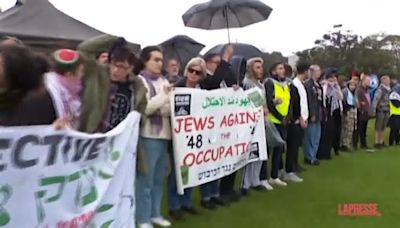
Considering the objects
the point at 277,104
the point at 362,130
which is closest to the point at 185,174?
the point at 277,104

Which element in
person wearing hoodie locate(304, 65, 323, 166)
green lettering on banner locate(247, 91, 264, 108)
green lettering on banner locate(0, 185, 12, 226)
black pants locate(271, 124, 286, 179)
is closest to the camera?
green lettering on banner locate(0, 185, 12, 226)

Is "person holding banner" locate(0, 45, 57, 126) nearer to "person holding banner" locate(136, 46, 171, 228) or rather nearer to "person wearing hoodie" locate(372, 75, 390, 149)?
"person holding banner" locate(136, 46, 171, 228)

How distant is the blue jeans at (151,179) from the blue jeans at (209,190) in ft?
3.60

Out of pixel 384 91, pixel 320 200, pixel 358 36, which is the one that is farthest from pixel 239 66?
pixel 358 36

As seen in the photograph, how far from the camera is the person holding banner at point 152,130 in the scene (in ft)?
17.8

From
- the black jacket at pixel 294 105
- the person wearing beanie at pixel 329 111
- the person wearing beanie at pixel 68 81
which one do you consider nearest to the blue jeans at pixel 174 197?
the person wearing beanie at pixel 68 81

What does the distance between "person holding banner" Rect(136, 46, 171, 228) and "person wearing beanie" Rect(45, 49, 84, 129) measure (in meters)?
1.38

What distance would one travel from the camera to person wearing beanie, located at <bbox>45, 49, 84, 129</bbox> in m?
3.80

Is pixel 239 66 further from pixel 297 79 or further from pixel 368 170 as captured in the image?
pixel 368 170

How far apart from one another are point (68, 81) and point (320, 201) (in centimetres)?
429

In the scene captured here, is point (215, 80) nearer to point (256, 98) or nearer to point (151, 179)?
point (256, 98)

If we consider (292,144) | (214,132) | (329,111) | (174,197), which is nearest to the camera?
(174,197)

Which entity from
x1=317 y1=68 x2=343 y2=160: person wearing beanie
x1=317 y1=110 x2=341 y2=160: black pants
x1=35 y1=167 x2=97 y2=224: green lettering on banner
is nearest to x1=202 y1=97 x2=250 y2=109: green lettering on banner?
x1=35 y1=167 x2=97 y2=224: green lettering on banner

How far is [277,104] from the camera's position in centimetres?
799
